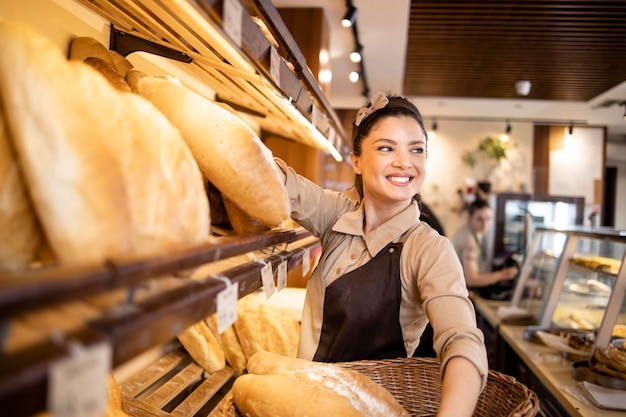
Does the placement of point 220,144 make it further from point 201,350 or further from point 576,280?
point 576,280

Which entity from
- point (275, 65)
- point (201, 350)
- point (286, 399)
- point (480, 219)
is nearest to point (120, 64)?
point (275, 65)

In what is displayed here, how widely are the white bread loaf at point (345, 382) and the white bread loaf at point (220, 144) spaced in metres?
0.46

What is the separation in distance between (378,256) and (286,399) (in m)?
0.55

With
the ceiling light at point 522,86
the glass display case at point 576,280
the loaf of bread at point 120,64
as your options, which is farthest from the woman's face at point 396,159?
the ceiling light at point 522,86

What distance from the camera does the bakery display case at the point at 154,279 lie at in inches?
17.0

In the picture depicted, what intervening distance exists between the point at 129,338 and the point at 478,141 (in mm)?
9685

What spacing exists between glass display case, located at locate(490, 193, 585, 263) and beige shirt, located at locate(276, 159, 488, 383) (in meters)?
6.36

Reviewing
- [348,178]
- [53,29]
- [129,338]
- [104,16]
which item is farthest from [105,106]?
[348,178]

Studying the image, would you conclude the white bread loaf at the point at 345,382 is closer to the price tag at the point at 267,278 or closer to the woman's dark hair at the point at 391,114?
the price tag at the point at 267,278

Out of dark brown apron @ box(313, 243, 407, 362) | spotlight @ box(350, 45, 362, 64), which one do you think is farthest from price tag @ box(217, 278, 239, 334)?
spotlight @ box(350, 45, 362, 64)

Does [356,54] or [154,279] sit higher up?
[356,54]

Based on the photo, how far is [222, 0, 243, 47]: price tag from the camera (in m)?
0.82

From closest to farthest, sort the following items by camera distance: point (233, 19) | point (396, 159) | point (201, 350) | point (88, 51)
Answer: point (233, 19) → point (88, 51) → point (396, 159) → point (201, 350)

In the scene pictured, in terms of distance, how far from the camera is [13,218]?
0.63 m
